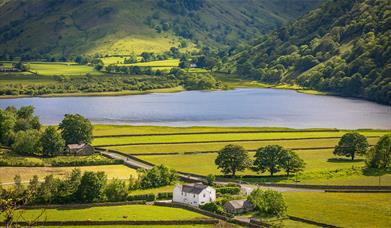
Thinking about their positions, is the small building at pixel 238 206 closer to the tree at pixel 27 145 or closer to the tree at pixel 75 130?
the tree at pixel 27 145

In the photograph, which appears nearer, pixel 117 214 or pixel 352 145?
pixel 117 214

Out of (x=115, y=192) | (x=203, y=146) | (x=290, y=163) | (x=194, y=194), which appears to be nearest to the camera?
(x=194, y=194)

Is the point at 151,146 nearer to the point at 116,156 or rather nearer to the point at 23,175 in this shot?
the point at 116,156

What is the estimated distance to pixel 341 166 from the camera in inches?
3716

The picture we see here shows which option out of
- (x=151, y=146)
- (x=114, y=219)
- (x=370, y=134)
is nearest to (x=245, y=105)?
(x=370, y=134)

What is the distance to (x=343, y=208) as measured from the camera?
2852 inches

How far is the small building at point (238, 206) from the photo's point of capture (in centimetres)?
7106

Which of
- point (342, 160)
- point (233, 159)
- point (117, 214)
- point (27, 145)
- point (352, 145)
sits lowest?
point (117, 214)

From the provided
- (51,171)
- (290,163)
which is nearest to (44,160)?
(51,171)

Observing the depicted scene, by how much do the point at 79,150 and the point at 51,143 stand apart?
4.56 m

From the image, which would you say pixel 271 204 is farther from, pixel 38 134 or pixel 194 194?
pixel 38 134

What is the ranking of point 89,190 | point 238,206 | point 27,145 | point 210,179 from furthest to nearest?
point 27,145
point 210,179
point 89,190
point 238,206

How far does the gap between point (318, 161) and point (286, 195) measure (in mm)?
21596

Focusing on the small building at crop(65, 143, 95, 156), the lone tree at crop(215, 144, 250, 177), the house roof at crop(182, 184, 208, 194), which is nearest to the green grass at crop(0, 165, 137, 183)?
the small building at crop(65, 143, 95, 156)
